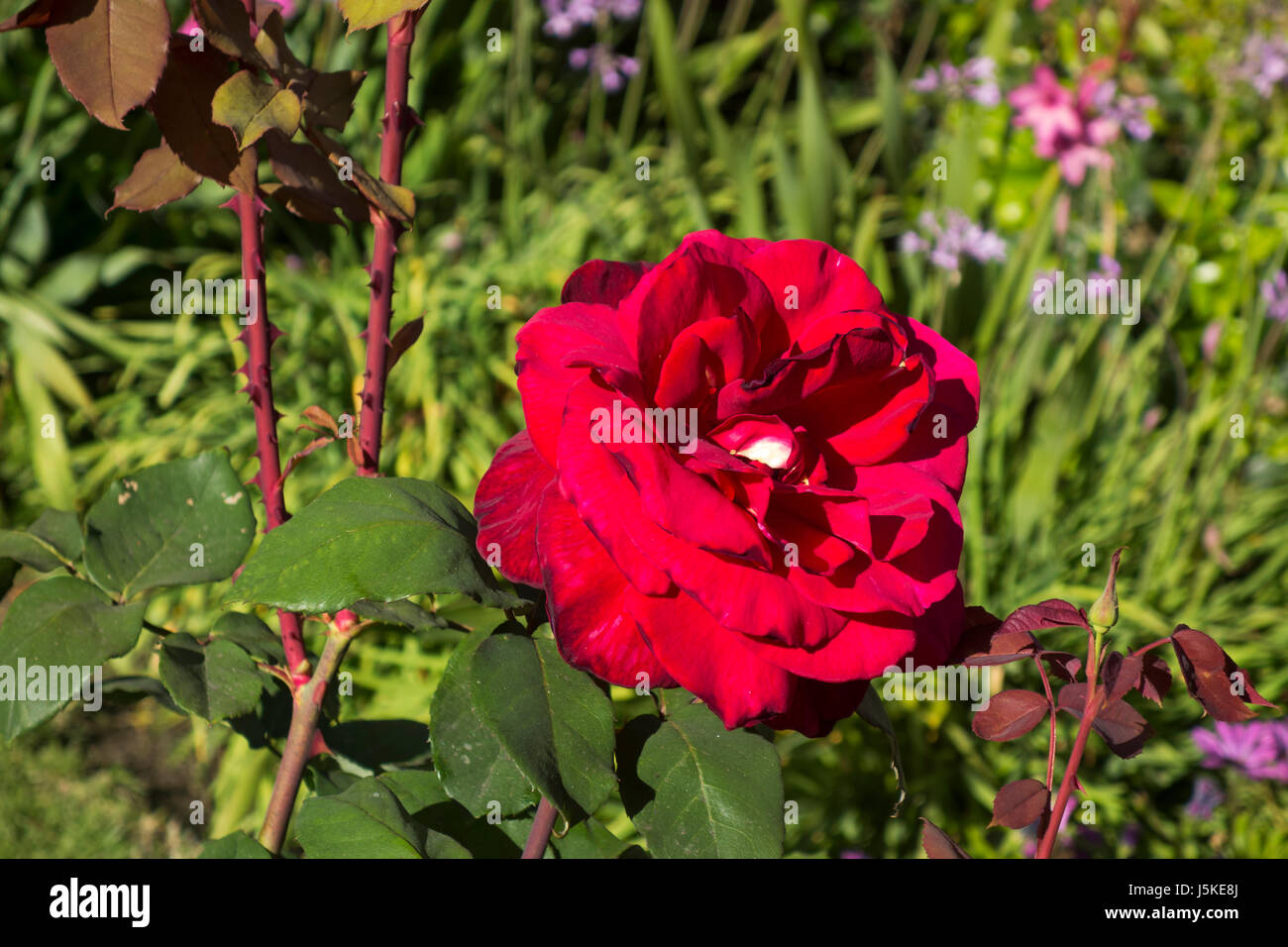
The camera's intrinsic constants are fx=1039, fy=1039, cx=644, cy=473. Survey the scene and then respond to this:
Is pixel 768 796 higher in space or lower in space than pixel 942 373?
lower

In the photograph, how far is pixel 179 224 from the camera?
2.45m

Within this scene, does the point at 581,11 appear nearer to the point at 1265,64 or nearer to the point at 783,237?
the point at 783,237

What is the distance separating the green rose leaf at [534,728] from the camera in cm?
37

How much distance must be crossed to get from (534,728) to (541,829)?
0.23 feet

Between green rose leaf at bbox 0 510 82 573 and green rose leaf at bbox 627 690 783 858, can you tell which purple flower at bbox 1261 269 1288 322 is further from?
green rose leaf at bbox 0 510 82 573

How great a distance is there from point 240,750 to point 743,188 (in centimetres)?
130

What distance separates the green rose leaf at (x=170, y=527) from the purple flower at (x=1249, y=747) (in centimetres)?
134

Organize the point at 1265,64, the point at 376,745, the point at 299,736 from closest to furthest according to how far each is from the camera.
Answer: the point at 299,736, the point at 376,745, the point at 1265,64

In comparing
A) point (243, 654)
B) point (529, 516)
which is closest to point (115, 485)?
point (243, 654)

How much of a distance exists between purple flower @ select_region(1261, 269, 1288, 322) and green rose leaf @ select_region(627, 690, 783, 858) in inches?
58.9

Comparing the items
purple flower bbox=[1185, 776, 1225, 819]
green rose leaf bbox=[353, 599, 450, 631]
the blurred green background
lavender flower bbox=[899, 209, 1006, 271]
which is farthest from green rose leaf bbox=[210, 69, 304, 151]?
purple flower bbox=[1185, 776, 1225, 819]

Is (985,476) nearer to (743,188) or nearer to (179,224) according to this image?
(743,188)

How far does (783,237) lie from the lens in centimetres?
230

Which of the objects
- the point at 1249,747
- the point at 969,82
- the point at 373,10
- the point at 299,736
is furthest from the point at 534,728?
the point at 969,82
